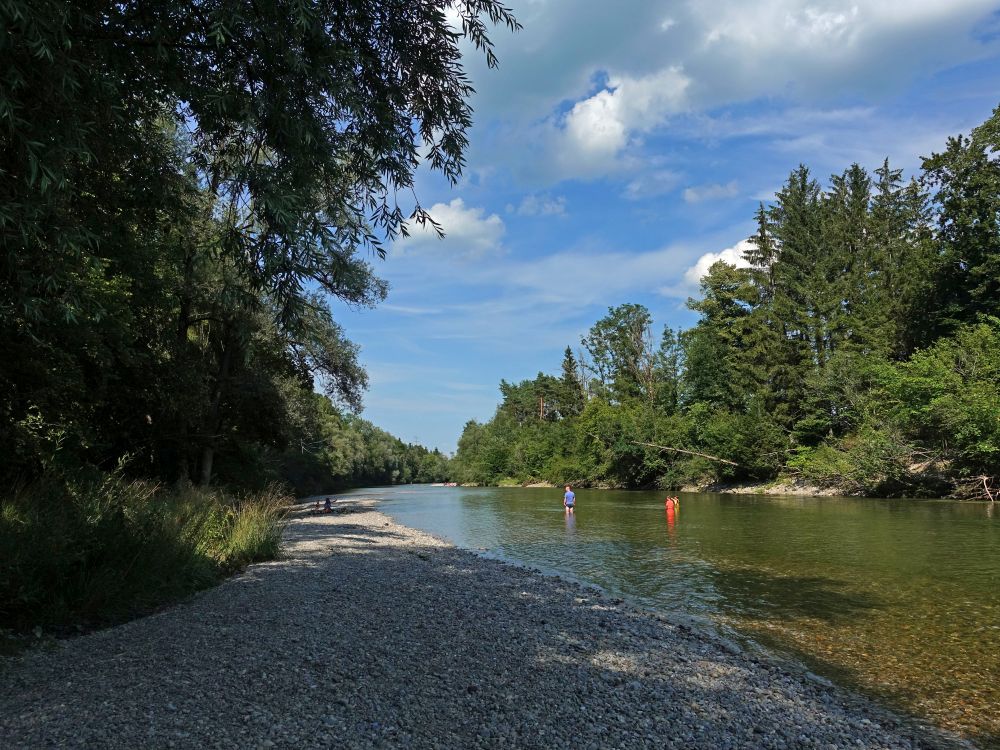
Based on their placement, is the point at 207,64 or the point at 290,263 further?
the point at 207,64

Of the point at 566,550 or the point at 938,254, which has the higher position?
the point at 938,254

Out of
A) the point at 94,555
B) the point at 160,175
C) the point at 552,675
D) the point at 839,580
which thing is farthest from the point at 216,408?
the point at 839,580

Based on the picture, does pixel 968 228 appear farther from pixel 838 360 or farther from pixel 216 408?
pixel 216 408

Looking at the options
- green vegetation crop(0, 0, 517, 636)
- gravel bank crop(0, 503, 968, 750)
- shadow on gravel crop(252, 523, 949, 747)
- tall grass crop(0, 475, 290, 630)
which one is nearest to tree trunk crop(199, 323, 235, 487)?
green vegetation crop(0, 0, 517, 636)

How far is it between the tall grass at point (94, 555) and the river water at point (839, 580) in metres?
8.02

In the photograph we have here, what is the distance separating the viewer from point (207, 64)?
17.8 ft

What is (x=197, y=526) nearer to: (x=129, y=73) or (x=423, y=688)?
(x=423, y=688)

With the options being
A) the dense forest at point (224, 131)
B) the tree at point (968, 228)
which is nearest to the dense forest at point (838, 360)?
the tree at point (968, 228)

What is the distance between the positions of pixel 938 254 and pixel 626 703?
A: 4488 cm

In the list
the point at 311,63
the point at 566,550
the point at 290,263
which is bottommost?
the point at 566,550

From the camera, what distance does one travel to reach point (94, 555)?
7.70 m

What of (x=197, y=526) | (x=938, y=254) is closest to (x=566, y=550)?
(x=197, y=526)

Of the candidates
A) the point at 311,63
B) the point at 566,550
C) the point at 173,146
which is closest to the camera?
the point at 311,63

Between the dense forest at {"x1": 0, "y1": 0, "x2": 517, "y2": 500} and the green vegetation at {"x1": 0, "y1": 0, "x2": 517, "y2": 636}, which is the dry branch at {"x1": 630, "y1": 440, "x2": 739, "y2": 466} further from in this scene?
the dense forest at {"x1": 0, "y1": 0, "x2": 517, "y2": 500}
